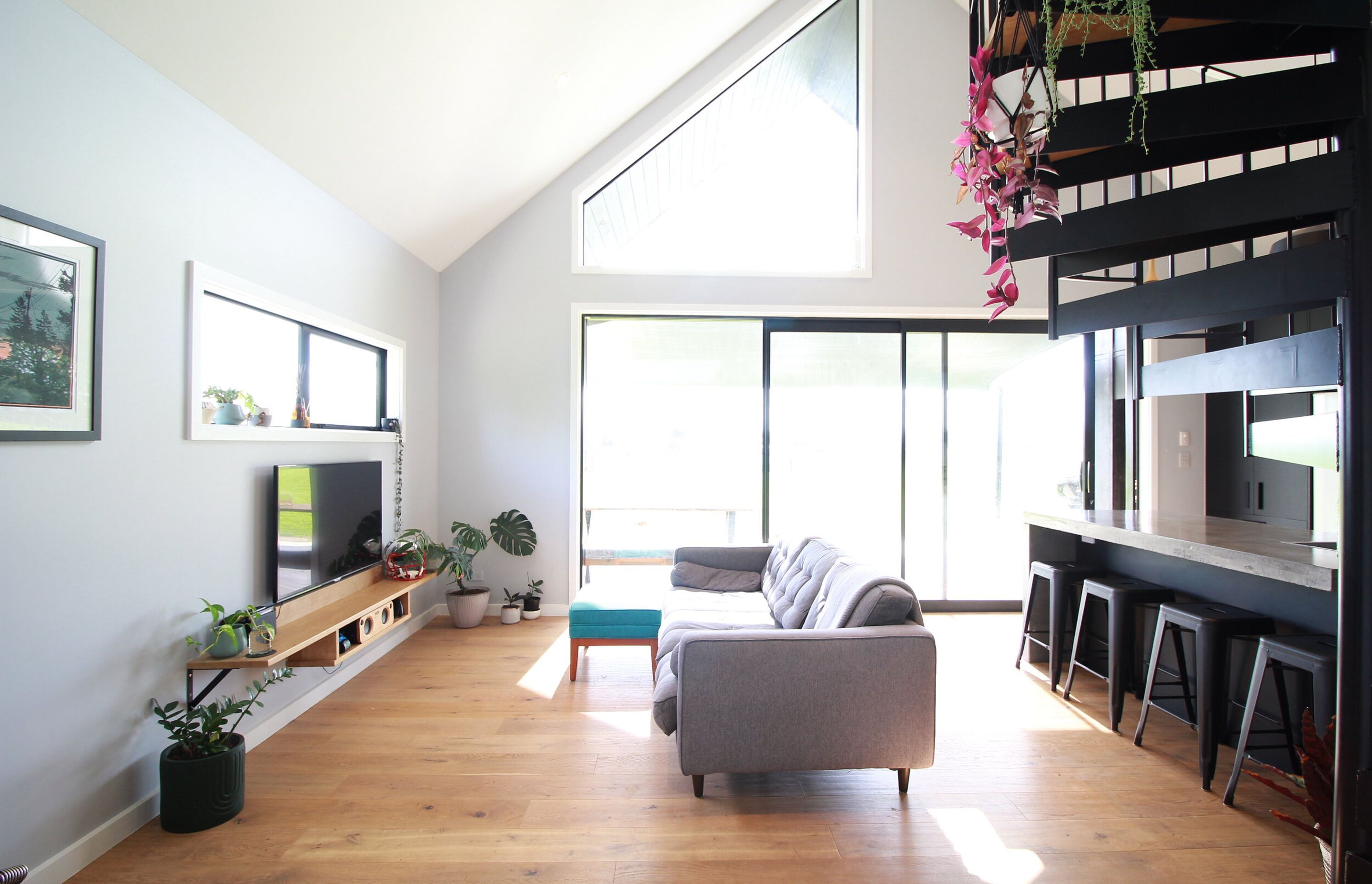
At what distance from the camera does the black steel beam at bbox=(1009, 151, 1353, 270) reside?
113 cm

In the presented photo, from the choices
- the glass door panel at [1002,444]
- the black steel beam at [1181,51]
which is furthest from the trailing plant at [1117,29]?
the glass door panel at [1002,444]

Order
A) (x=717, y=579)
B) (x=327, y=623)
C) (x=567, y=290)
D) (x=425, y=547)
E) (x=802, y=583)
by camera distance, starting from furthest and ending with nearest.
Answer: (x=567, y=290)
(x=425, y=547)
(x=717, y=579)
(x=802, y=583)
(x=327, y=623)

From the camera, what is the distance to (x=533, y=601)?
480 cm

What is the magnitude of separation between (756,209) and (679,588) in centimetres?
291

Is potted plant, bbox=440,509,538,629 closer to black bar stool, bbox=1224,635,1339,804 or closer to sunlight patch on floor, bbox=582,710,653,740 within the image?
sunlight patch on floor, bbox=582,710,653,740

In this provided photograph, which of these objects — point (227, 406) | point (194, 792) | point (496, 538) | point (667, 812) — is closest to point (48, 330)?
point (227, 406)

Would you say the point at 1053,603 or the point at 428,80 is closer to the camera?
the point at 428,80

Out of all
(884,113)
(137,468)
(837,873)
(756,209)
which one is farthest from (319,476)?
(884,113)

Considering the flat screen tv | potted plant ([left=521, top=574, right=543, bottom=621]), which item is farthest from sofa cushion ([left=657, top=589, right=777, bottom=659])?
the flat screen tv

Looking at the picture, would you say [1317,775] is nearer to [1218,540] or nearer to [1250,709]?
[1250,709]

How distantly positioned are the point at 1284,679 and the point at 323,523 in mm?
4109

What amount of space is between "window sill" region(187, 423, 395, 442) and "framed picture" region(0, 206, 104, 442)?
481mm

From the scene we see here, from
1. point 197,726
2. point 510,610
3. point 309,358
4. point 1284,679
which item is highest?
point 309,358

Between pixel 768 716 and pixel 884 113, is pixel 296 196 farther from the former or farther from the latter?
pixel 884 113
